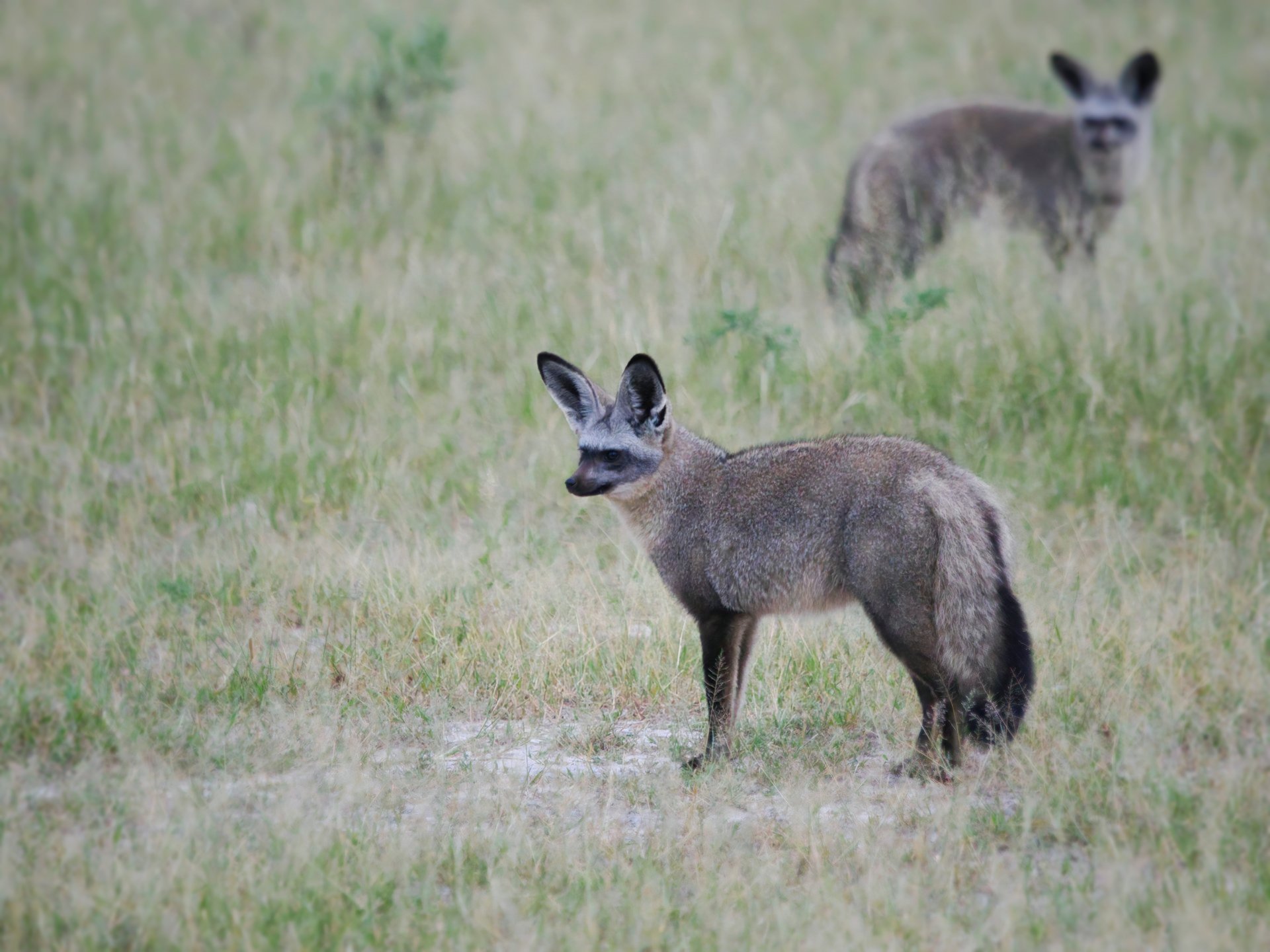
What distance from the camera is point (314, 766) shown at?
4695mm

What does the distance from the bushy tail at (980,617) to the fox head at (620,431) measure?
3.60ft

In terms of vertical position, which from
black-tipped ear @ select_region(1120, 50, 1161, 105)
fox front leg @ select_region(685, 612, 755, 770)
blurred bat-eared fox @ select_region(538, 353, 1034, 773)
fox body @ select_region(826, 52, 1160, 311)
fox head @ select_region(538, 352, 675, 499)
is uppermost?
black-tipped ear @ select_region(1120, 50, 1161, 105)

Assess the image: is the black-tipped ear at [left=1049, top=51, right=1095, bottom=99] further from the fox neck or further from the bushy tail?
the bushy tail

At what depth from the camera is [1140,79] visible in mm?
9789

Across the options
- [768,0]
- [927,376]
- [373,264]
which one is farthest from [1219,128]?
[373,264]

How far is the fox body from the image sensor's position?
877 centimetres

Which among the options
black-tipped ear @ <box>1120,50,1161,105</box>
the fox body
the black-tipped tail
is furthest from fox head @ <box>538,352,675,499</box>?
black-tipped ear @ <box>1120,50,1161,105</box>

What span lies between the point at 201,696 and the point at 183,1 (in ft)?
37.3

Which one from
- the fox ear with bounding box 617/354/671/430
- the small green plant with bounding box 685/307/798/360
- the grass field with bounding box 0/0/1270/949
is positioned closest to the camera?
the grass field with bounding box 0/0/1270/949

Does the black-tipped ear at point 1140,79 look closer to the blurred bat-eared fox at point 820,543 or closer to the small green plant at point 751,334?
the small green plant at point 751,334

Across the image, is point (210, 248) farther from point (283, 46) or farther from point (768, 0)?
point (768, 0)

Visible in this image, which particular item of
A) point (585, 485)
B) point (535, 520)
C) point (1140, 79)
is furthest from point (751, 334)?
point (1140, 79)

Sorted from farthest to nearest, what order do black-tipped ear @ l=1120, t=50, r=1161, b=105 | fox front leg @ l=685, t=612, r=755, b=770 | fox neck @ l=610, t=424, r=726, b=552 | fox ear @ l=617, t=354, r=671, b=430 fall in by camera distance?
black-tipped ear @ l=1120, t=50, r=1161, b=105 → fox neck @ l=610, t=424, r=726, b=552 → fox ear @ l=617, t=354, r=671, b=430 → fox front leg @ l=685, t=612, r=755, b=770

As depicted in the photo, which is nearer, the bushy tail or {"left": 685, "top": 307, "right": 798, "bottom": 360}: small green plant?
the bushy tail
